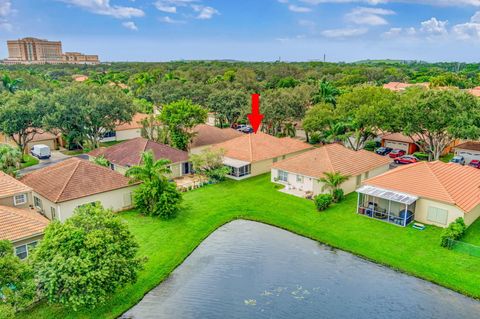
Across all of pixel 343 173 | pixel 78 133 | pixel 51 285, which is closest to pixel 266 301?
pixel 51 285

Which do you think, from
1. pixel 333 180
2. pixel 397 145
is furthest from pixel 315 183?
pixel 397 145

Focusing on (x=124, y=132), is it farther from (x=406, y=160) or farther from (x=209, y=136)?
(x=406, y=160)

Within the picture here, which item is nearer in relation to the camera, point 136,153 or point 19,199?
point 19,199

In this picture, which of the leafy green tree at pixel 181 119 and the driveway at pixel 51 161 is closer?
the driveway at pixel 51 161

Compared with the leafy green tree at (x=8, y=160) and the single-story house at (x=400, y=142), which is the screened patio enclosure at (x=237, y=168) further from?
the single-story house at (x=400, y=142)

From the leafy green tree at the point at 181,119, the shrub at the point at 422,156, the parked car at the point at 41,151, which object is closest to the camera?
the leafy green tree at the point at 181,119

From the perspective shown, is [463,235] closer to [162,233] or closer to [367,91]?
[162,233]

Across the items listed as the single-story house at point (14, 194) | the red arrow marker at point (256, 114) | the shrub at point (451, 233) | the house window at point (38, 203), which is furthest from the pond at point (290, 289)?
the red arrow marker at point (256, 114)
